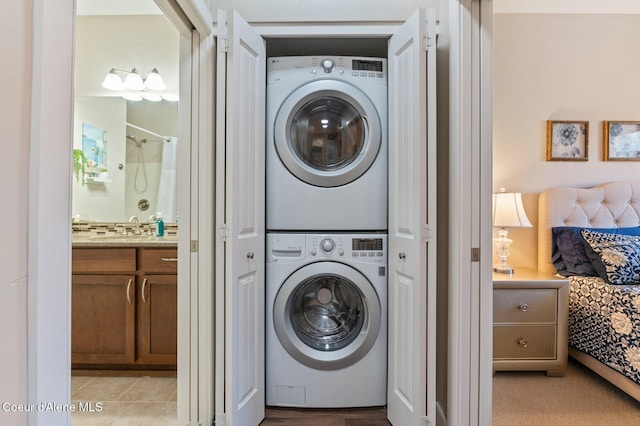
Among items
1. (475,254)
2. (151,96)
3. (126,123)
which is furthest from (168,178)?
(475,254)

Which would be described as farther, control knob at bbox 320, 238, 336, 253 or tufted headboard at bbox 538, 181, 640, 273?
tufted headboard at bbox 538, 181, 640, 273

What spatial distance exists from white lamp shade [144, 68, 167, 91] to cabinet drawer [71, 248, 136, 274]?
1.28 meters

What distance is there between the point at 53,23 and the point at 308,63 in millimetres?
1221

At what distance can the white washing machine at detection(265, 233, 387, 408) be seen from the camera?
1728mm

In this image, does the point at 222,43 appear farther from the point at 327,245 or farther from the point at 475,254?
the point at 475,254

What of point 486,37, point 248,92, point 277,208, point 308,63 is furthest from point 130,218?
point 486,37

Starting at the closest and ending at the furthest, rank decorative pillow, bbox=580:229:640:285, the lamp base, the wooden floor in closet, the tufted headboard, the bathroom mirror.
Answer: the wooden floor in closet < decorative pillow, bbox=580:229:640:285 < the lamp base < the tufted headboard < the bathroom mirror

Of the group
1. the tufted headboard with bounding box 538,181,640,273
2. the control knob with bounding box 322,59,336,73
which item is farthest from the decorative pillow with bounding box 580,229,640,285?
the control knob with bounding box 322,59,336,73

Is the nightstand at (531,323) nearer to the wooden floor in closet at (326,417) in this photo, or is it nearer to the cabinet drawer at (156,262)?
the wooden floor in closet at (326,417)

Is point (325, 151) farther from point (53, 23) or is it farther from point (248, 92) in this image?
point (53, 23)

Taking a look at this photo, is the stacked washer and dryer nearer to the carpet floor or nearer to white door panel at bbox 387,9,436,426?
white door panel at bbox 387,9,436,426

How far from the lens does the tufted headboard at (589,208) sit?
251cm

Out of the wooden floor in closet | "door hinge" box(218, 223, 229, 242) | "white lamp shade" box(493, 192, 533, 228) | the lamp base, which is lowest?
the wooden floor in closet

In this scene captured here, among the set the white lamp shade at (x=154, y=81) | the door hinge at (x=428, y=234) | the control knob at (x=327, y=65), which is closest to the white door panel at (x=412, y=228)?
the door hinge at (x=428, y=234)
